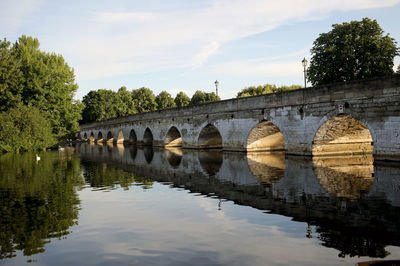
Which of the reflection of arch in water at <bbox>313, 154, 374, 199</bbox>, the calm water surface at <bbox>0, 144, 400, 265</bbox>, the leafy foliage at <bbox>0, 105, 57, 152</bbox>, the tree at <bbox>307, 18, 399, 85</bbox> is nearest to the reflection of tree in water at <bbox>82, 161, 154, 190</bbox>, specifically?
the calm water surface at <bbox>0, 144, 400, 265</bbox>

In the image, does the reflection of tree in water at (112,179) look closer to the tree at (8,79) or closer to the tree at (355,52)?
the tree at (8,79)

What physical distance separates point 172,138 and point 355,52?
69.4 feet

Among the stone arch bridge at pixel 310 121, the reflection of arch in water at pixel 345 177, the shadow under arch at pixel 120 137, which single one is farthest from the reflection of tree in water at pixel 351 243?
the shadow under arch at pixel 120 137

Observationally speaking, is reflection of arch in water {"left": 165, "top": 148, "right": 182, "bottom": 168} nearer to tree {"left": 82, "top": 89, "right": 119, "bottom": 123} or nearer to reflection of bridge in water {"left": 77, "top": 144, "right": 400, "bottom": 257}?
reflection of bridge in water {"left": 77, "top": 144, "right": 400, "bottom": 257}

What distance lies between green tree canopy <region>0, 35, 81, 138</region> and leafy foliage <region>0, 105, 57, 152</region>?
184cm

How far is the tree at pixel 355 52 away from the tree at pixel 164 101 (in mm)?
53465

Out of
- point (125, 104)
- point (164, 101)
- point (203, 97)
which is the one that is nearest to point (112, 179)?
point (203, 97)

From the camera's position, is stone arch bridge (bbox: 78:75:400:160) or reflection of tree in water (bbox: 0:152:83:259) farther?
stone arch bridge (bbox: 78:75:400:160)

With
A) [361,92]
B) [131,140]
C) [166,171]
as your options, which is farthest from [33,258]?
[131,140]

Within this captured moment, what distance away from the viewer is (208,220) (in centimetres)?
768

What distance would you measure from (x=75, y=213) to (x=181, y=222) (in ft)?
9.67

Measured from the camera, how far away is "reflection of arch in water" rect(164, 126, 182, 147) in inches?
1435

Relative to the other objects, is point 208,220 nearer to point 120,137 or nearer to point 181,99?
point 120,137

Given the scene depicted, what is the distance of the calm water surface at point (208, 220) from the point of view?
5.58 metres
